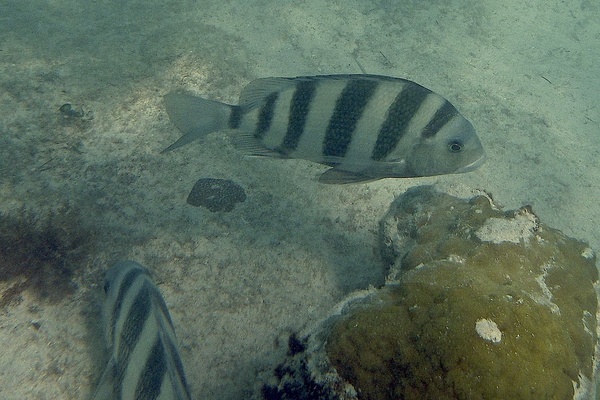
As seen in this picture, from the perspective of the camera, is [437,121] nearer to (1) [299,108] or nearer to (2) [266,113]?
(1) [299,108]

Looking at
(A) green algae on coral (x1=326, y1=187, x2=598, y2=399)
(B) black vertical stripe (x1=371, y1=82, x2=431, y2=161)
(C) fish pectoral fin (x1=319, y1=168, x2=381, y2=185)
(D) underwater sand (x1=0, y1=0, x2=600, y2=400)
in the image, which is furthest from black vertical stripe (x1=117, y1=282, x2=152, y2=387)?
(B) black vertical stripe (x1=371, y1=82, x2=431, y2=161)

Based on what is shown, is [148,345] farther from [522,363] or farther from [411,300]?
[522,363]

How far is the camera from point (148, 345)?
2.12 m

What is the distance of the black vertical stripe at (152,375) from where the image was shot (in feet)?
6.32

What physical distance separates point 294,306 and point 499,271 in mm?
1634

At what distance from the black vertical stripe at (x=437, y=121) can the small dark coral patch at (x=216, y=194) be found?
2.16 meters

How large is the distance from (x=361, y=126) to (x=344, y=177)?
0.36 metres

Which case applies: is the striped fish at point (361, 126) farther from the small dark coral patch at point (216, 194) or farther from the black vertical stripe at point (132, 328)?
the small dark coral patch at point (216, 194)

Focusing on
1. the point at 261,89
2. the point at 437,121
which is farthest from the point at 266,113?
the point at 437,121

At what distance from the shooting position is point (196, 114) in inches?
104

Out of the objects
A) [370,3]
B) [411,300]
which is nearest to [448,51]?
[370,3]

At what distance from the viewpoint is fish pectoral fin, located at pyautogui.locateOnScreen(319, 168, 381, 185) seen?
2.46 m

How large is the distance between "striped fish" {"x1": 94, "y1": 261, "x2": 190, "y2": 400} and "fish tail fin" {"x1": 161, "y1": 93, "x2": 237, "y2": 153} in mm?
1051

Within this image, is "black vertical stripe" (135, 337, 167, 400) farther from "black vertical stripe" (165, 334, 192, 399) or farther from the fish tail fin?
the fish tail fin
